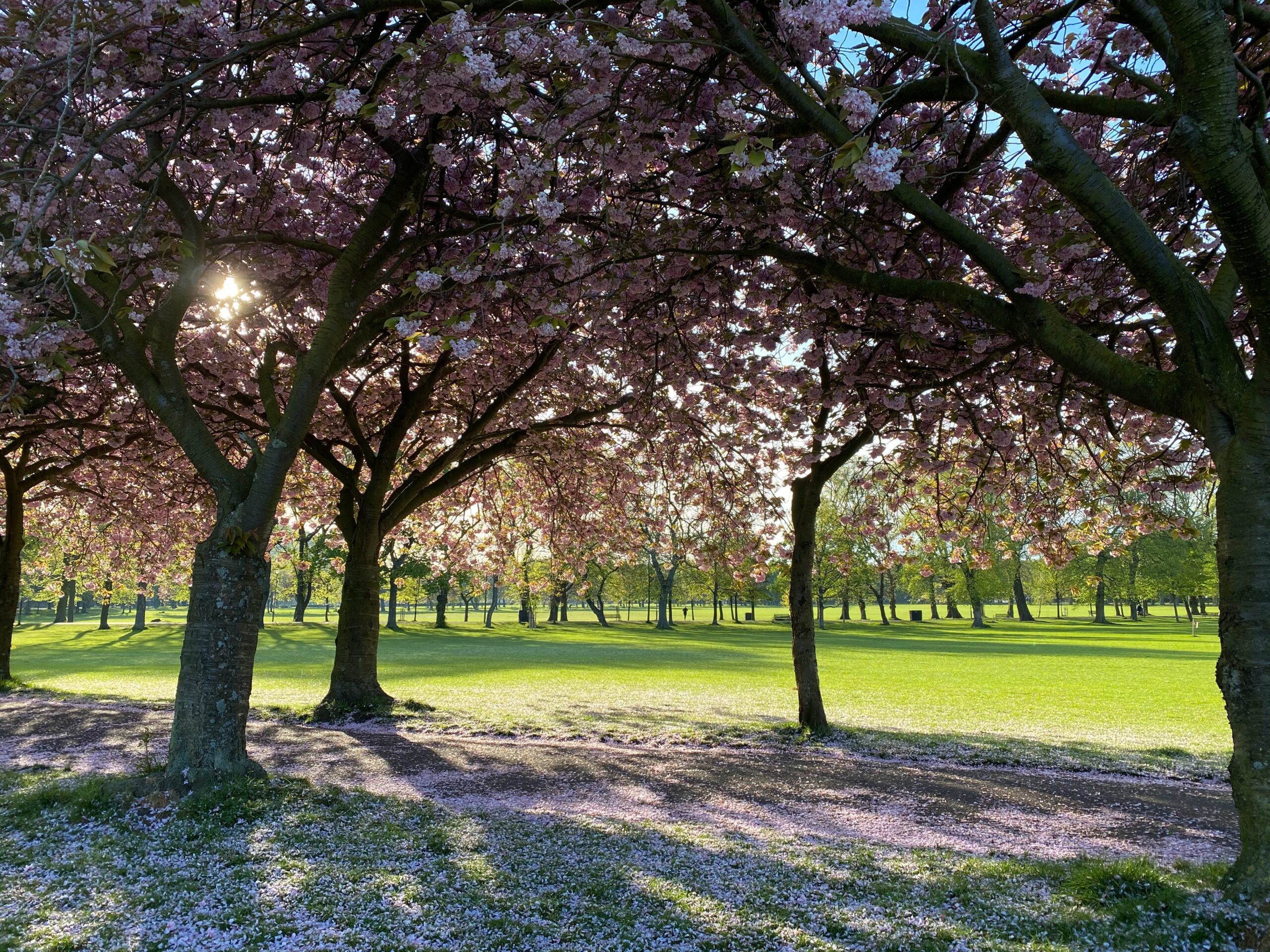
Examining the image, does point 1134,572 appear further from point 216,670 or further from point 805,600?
point 216,670

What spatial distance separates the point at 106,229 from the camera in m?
7.80

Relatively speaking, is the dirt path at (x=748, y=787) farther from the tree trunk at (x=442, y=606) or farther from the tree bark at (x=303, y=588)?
the tree trunk at (x=442, y=606)

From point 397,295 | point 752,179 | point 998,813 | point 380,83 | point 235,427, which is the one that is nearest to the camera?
point 752,179

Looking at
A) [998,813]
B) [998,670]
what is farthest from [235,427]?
[998,670]

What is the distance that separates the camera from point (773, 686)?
70.0 ft

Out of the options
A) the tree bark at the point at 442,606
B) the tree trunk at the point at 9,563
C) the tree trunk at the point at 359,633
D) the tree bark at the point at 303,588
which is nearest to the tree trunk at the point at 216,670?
the tree trunk at the point at 359,633

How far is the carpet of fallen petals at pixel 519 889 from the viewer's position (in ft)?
12.9

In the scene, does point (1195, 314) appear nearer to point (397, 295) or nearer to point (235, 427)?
point (397, 295)

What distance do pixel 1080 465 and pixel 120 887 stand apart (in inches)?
541

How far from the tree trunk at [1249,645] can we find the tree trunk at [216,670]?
24.2ft

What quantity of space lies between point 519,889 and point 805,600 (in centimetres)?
820

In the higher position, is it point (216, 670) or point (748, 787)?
point (216, 670)

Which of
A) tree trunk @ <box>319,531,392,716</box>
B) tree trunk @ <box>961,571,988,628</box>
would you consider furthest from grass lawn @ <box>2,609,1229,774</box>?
tree trunk @ <box>961,571,988,628</box>

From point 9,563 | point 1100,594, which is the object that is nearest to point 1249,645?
point 9,563
